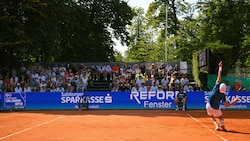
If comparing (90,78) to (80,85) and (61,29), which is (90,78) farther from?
(61,29)

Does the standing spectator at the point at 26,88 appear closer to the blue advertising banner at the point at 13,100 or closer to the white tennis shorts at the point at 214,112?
the blue advertising banner at the point at 13,100

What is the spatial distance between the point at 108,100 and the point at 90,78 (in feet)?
18.7

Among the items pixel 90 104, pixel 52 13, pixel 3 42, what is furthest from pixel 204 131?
pixel 52 13

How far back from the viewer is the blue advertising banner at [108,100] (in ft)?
79.0

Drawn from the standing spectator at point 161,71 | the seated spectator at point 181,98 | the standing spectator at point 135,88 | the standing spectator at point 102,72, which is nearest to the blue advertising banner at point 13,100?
the standing spectator at point 135,88

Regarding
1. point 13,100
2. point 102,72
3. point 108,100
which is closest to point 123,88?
point 108,100

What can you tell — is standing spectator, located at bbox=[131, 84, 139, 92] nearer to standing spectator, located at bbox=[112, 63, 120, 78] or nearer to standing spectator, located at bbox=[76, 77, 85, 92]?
standing spectator, located at bbox=[76, 77, 85, 92]

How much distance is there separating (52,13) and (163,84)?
13685 millimetres

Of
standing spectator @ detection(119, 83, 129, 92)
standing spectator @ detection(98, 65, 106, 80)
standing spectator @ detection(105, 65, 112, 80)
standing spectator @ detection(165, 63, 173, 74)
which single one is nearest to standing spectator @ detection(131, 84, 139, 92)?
standing spectator @ detection(119, 83, 129, 92)

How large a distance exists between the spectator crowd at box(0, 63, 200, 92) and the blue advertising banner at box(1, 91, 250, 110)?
1112 millimetres

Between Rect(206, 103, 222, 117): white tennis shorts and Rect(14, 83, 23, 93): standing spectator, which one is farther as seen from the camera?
Rect(14, 83, 23, 93): standing spectator

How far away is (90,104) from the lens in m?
24.4

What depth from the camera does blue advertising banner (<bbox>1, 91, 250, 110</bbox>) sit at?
24094 mm

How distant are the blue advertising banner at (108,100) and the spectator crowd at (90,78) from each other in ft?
3.65
